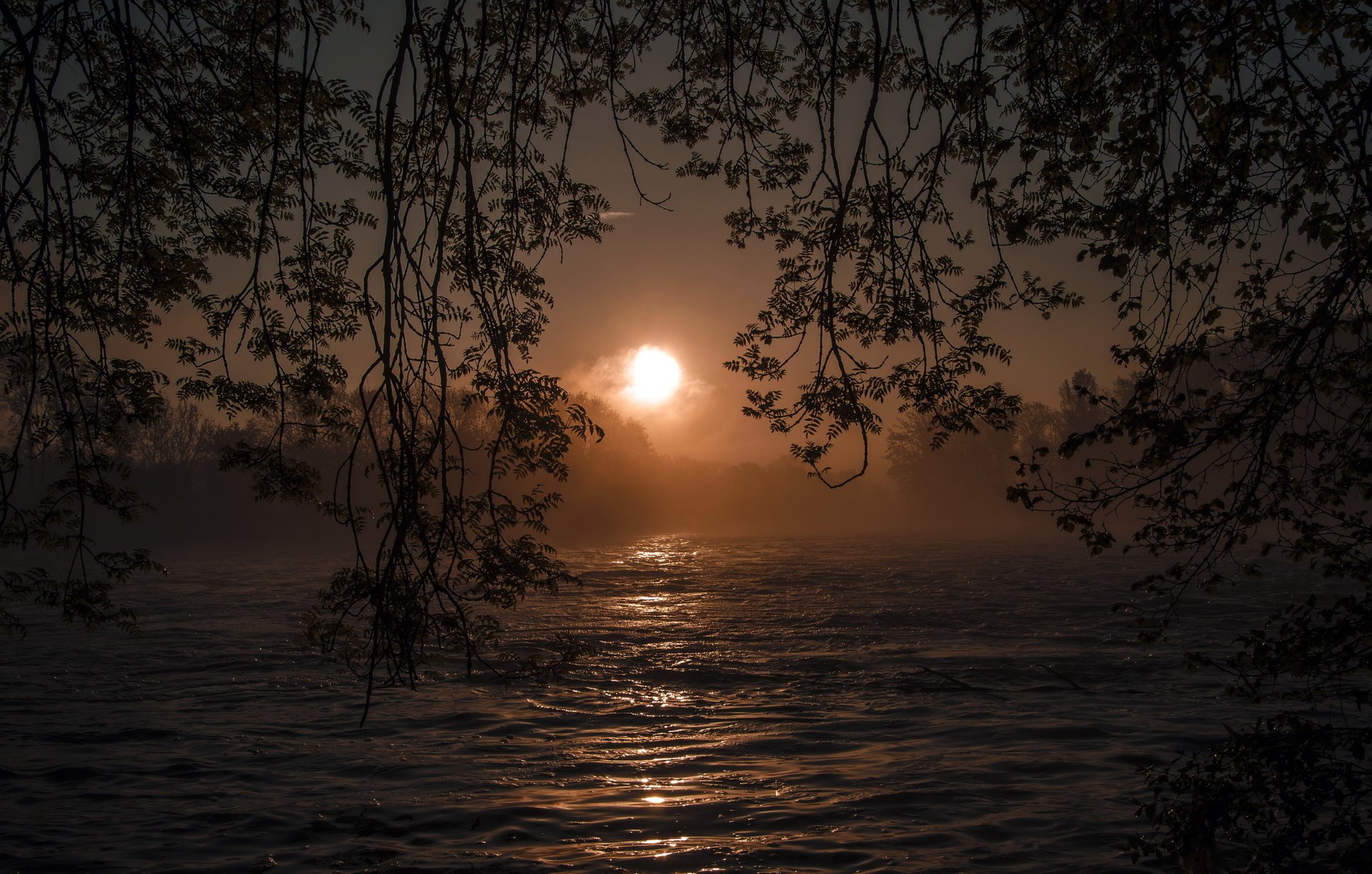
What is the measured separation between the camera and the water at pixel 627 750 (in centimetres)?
858

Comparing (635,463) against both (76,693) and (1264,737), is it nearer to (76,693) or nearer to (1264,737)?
(76,693)

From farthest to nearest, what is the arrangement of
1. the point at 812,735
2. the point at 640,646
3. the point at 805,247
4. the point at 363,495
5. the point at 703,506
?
the point at 703,506, the point at 363,495, the point at 640,646, the point at 812,735, the point at 805,247

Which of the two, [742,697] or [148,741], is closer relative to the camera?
[148,741]

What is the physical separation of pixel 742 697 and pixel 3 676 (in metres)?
14.9

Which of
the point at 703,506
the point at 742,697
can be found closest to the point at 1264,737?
the point at 742,697

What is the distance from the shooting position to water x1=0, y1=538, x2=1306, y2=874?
8.58 m

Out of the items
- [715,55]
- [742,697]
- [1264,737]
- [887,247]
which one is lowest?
[742,697]

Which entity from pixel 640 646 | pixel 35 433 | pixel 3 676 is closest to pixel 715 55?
pixel 35 433

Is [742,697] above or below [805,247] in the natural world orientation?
below

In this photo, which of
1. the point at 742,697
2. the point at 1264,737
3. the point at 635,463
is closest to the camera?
the point at 1264,737

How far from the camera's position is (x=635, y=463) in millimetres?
103812

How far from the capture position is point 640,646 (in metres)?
20.8

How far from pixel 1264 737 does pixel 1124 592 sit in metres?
25.2

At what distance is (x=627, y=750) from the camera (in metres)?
12.0
